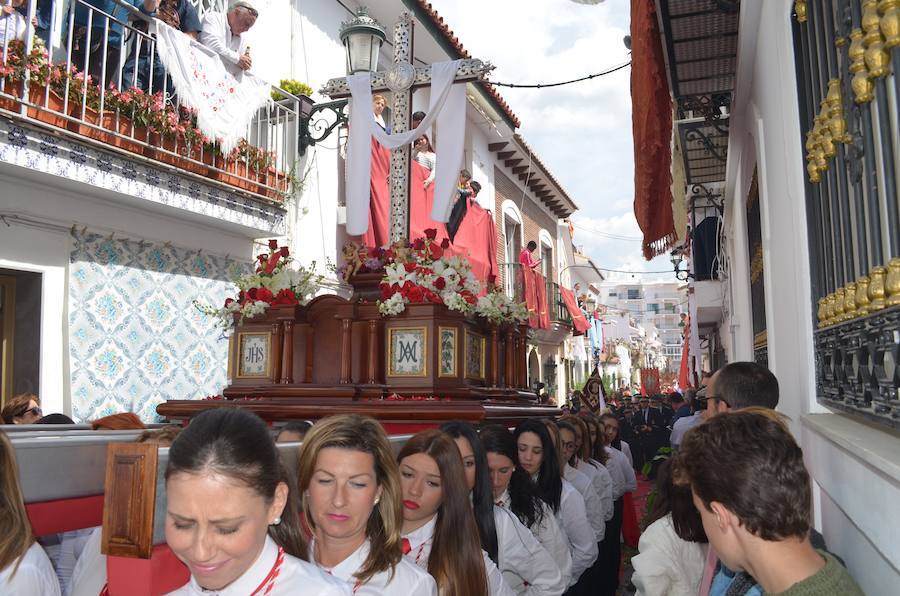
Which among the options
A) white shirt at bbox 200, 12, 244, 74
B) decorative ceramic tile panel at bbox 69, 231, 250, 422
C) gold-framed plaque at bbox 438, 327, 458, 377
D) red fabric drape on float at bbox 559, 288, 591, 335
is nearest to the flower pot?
decorative ceramic tile panel at bbox 69, 231, 250, 422

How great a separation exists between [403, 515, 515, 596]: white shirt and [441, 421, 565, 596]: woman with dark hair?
14.7 inches

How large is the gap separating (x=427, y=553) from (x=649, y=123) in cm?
288

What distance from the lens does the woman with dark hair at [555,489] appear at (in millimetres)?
4152

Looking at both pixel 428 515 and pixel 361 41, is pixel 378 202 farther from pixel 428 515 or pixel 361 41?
pixel 428 515

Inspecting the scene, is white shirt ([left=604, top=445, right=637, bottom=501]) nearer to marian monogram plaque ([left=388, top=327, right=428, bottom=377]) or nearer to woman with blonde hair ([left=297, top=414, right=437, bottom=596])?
marian monogram plaque ([left=388, top=327, right=428, bottom=377])

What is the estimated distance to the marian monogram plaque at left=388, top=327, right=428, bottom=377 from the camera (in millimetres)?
4453

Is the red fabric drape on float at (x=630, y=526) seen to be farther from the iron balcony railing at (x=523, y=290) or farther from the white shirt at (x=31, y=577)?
the iron balcony railing at (x=523, y=290)

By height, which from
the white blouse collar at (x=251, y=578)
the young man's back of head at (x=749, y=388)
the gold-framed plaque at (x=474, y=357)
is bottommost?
the white blouse collar at (x=251, y=578)

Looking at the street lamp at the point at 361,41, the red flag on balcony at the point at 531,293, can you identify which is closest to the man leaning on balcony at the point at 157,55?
the street lamp at the point at 361,41

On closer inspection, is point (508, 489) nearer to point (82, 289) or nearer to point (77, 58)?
point (82, 289)

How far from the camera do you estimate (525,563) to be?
10.9ft

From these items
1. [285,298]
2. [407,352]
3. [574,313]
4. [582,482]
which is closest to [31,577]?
[407,352]

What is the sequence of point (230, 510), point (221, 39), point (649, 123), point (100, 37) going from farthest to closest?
point (221, 39)
point (100, 37)
point (649, 123)
point (230, 510)

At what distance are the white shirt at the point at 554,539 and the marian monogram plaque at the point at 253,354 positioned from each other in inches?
73.5
